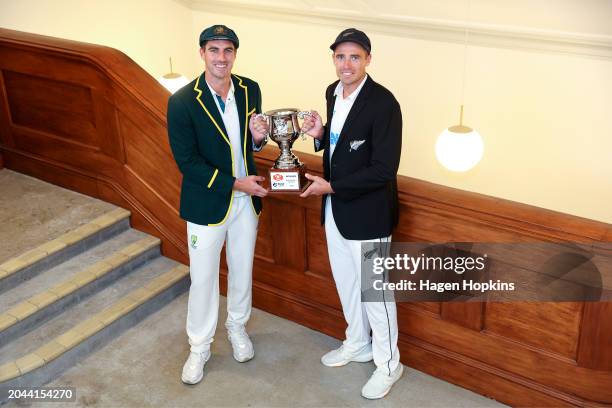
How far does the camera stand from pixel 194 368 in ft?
11.4

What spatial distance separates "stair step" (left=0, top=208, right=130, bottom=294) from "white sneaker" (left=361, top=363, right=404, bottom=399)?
1880 millimetres

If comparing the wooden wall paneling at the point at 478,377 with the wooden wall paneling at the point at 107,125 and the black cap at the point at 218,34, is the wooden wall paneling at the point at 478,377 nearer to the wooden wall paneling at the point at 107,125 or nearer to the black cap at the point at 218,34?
the black cap at the point at 218,34

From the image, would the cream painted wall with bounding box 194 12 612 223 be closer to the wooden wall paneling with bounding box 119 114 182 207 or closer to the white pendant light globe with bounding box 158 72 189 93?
the white pendant light globe with bounding box 158 72 189 93

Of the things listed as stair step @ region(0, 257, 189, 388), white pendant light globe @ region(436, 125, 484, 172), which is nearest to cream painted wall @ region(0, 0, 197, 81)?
stair step @ region(0, 257, 189, 388)

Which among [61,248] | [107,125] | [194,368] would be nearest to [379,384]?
[194,368]

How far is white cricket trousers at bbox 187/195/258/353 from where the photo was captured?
333 centimetres

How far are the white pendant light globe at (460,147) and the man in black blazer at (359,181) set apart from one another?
2173 millimetres

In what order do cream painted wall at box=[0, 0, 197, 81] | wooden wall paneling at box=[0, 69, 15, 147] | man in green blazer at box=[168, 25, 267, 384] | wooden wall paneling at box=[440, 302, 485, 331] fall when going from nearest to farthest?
man in green blazer at box=[168, 25, 267, 384], wooden wall paneling at box=[440, 302, 485, 331], wooden wall paneling at box=[0, 69, 15, 147], cream painted wall at box=[0, 0, 197, 81]

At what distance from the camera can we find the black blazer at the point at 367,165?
2.92 metres

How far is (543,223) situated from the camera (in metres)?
2.87

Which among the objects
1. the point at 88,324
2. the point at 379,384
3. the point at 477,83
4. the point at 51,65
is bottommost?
the point at 379,384

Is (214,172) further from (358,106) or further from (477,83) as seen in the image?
(477,83)

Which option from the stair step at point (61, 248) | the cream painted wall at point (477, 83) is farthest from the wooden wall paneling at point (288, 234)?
the cream painted wall at point (477, 83)

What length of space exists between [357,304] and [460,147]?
2249 mm
